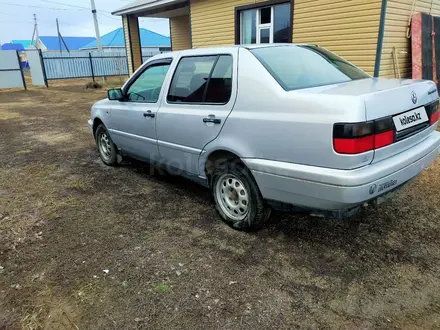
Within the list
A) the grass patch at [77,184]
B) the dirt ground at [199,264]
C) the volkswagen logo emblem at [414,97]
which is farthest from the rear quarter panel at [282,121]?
the grass patch at [77,184]

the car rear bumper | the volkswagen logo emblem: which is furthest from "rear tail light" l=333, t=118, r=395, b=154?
the volkswagen logo emblem

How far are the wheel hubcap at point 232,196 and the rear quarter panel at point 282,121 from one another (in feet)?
1.13

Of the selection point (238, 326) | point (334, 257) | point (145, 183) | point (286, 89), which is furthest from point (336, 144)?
point (145, 183)

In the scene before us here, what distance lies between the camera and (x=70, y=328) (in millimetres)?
2125

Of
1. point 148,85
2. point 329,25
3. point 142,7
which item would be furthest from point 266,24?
point 142,7

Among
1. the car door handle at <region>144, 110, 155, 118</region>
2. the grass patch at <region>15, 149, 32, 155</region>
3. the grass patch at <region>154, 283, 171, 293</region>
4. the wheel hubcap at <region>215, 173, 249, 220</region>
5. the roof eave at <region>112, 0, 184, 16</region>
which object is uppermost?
the roof eave at <region>112, 0, 184, 16</region>

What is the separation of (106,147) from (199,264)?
318cm

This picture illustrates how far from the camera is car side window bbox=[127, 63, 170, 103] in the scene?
12.7ft

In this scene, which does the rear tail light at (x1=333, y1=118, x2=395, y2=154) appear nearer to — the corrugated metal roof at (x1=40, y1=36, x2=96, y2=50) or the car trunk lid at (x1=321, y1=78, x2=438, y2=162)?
the car trunk lid at (x1=321, y1=78, x2=438, y2=162)

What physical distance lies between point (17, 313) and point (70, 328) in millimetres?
431

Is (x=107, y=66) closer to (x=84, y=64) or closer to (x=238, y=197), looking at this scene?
(x=84, y=64)

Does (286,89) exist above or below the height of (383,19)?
below

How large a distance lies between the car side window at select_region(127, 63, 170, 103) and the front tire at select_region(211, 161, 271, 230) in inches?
51.7

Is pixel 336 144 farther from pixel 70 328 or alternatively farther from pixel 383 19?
pixel 383 19
